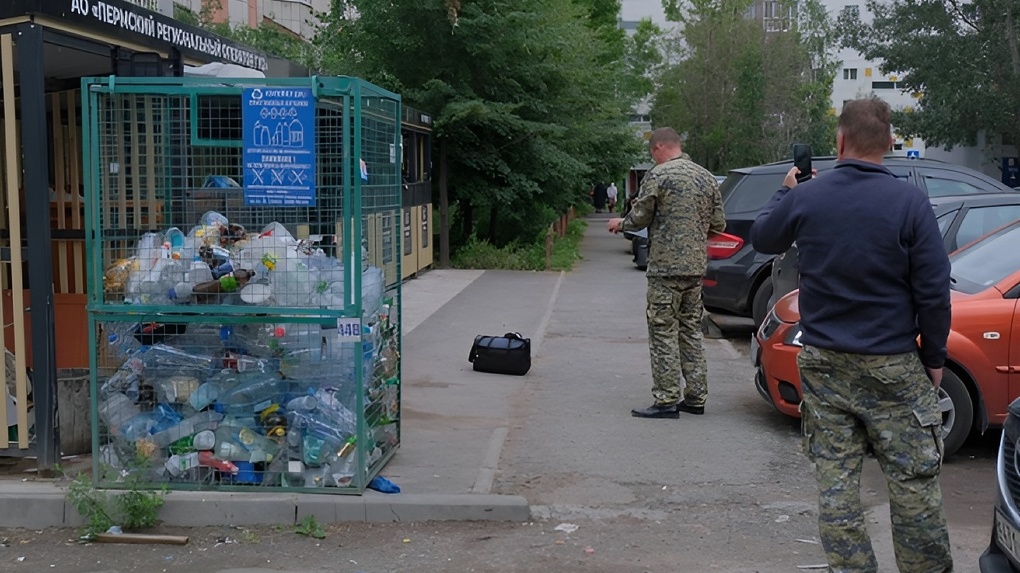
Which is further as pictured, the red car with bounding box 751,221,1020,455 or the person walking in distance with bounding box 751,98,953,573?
the red car with bounding box 751,221,1020,455

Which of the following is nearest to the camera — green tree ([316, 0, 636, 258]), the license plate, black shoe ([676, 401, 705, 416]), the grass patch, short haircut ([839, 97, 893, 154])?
the license plate

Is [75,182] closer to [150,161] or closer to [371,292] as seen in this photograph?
[150,161]

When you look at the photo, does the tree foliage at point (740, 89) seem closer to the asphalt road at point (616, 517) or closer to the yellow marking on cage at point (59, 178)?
the asphalt road at point (616, 517)

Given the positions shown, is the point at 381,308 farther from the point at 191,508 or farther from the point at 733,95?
the point at 733,95

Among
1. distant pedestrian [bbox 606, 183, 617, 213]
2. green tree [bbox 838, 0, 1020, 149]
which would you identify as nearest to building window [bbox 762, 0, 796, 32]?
distant pedestrian [bbox 606, 183, 617, 213]

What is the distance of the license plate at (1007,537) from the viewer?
→ 12.9ft

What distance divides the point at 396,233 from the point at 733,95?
4363 centimetres

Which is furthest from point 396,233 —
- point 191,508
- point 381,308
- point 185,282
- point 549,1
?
point 549,1

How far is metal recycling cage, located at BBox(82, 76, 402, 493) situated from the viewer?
571 cm

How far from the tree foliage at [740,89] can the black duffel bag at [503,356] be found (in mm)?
37001

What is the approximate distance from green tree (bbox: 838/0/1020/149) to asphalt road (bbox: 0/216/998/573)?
30614 millimetres

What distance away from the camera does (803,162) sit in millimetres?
4695

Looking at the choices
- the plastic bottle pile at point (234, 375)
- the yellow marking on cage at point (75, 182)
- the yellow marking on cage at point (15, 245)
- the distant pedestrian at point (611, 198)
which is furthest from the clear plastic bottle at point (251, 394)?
the distant pedestrian at point (611, 198)

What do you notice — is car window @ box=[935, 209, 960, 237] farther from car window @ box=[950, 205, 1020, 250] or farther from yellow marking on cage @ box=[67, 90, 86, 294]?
yellow marking on cage @ box=[67, 90, 86, 294]
